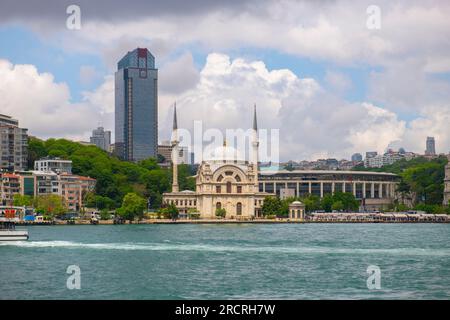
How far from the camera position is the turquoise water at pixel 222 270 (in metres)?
32.4

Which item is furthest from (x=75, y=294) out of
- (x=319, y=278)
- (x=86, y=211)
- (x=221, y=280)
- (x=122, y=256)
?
(x=86, y=211)

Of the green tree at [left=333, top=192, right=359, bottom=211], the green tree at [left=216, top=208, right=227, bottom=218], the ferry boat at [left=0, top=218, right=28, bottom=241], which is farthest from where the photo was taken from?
the green tree at [left=333, top=192, right=359, bottom=211]

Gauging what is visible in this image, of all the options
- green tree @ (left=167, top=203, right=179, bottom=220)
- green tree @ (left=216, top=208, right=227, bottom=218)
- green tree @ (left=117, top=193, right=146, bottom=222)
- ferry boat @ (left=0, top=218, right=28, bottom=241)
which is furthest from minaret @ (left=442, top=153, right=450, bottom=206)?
ferry boat @ (left=0, top=218, right=28, bottom=241)

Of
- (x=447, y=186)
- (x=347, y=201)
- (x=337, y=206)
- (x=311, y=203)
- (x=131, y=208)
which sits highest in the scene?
(x=447, y=186)

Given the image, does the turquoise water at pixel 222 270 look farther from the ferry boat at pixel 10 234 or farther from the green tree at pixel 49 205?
the green tree at pixel 49 205

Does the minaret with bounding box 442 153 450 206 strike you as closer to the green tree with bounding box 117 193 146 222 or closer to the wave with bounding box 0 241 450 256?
the green tree with bounding box 117 193 146 222

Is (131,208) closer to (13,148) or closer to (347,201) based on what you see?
(13,148)

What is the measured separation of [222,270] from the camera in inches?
1545

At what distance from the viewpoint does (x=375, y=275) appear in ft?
116

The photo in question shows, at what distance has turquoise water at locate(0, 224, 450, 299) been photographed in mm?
32406

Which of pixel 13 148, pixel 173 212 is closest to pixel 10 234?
pixel 173 212
